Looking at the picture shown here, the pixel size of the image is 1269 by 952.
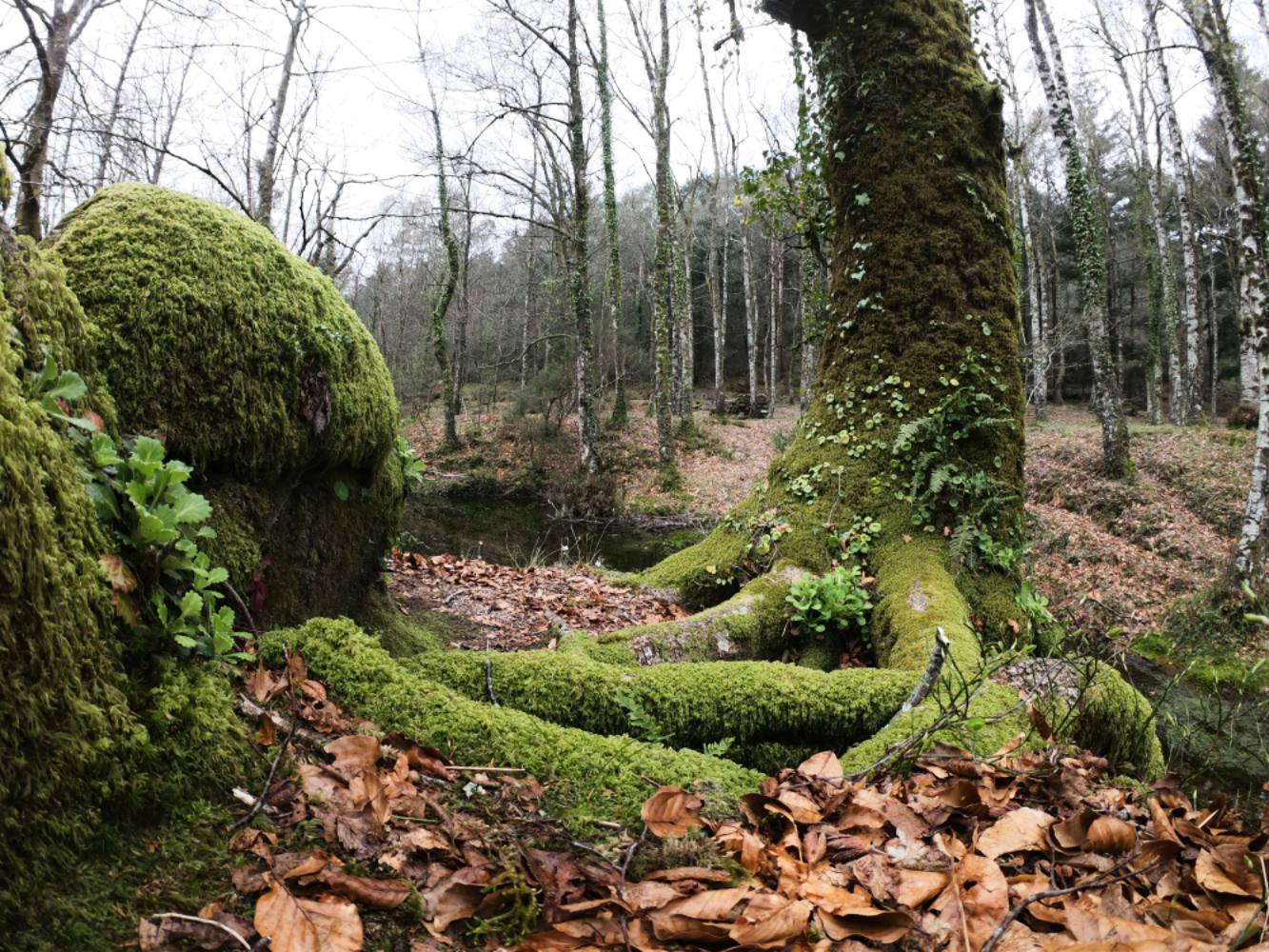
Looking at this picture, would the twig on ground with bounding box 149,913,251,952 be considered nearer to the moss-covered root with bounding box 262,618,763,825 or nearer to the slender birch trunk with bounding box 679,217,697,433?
the moss-covered root with bounding box 262,618,763,825

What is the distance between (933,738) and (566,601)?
3665mm

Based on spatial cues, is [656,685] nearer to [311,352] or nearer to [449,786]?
[449,786]

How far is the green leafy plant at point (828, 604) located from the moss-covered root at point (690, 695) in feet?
5.19

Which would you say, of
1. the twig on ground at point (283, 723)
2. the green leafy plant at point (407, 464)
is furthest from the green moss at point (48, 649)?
the green leafy plant at point (407, 464)

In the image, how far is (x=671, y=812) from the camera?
176 centimetres

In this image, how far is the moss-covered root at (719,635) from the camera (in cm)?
389

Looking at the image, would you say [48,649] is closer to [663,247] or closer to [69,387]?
[69,387]

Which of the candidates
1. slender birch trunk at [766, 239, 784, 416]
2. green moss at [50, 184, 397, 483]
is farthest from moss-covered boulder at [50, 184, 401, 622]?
slender birch trunk at [766, 239, 784, 416]

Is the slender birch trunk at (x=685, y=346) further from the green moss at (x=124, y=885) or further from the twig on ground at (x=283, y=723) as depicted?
the green moss at (x=124, y=885)

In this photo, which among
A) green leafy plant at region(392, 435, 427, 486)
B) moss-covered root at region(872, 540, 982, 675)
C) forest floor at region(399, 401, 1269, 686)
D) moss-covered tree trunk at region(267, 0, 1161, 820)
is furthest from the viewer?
forest floor at region(399, 401, 1269, 686)

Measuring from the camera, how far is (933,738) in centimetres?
228

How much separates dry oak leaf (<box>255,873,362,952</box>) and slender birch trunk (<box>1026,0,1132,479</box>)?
15228mm

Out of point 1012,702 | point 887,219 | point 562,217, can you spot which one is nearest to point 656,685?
point 1012,702

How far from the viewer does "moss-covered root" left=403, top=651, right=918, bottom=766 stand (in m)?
2.74
